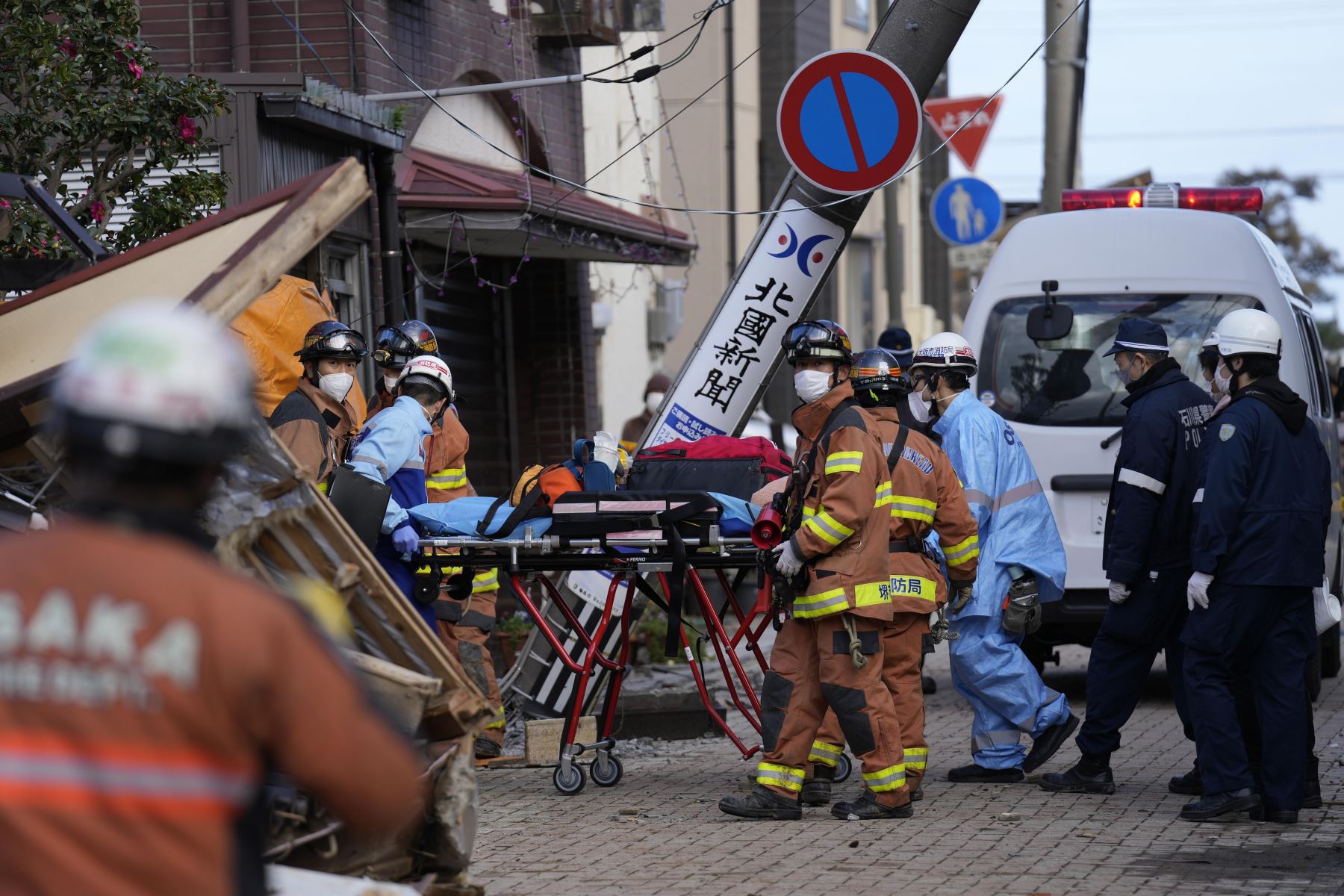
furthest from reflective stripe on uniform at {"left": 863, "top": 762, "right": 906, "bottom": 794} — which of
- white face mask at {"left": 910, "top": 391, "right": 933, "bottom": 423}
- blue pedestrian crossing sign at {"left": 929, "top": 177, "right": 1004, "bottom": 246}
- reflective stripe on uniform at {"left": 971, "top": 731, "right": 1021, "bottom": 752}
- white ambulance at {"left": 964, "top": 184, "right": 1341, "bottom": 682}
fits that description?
blue pedestrian crossing sign at {"left": 929, "top": 177, "right": 1004, "bottom": 246}

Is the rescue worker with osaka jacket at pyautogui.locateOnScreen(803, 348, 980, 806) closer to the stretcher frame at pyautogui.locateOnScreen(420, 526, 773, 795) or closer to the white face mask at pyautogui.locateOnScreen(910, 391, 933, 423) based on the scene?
the stretcher frame at pyautogui.locateOnScreen(420, 526, 773, 795)

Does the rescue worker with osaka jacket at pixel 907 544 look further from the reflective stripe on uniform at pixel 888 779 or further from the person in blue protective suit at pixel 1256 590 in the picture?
A: the person in blue protective suit at pixel 1256 590

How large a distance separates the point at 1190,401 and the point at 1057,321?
2.48m

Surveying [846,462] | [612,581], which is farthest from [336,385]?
[846,462]

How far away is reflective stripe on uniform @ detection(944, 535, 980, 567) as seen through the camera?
747cm

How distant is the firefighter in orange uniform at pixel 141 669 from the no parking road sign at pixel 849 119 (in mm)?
6233

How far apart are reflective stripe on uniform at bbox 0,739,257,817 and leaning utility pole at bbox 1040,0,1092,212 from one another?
1458 centimetres

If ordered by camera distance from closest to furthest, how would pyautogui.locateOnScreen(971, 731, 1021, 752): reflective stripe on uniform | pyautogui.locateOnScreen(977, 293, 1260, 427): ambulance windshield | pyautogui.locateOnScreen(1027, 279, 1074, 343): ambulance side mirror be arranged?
1. pyautogui.locateOnScreen(971, 731, 1021, 752): reflective stripe on uniform
2. pyautogui.locateOnScreen(1027, 279, 1074, 343): ambulance side mirror
3. pyautogui.locateOnScreen(977, 293, 1260, 427): ambulance windshield

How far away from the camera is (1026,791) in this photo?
7.73m

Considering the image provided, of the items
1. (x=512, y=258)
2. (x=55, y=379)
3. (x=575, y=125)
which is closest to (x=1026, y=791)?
(x=55, y=379)

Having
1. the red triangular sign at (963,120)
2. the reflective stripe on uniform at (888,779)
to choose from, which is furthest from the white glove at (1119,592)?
the red triangular sign at (963,120)

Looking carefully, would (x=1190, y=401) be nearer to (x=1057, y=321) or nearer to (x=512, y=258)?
(x=1057, y=321)

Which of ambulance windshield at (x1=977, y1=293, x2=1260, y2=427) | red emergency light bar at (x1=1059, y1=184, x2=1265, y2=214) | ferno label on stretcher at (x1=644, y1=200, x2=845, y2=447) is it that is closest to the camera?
ferno label on stretcher at (x1=644, y1=200, x2=845, y2=447)

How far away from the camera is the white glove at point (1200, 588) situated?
22.4 feet
